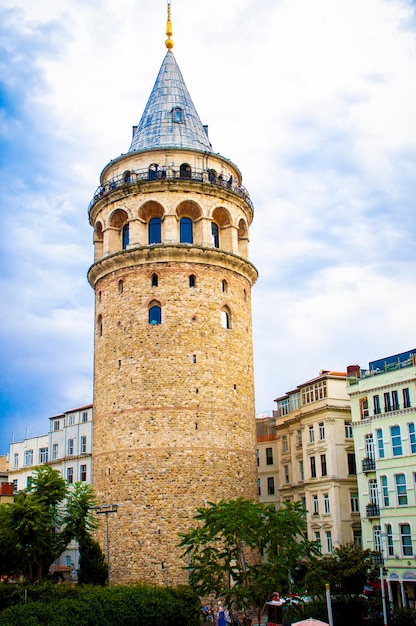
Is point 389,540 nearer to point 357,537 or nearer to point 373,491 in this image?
point 373,491

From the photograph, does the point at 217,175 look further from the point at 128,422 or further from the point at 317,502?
the point at 317,502

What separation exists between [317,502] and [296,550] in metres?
19.7

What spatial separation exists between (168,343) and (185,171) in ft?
32.5

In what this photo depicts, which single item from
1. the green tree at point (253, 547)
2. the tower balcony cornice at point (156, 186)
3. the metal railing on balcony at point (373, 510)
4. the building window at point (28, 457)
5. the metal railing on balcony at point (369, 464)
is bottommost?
the green tree at point (253, 547)

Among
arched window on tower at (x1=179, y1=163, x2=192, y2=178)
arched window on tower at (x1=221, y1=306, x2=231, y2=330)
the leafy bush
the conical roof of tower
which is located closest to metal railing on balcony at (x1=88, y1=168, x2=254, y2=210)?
arched window on tower at (x1=179, y1=163, x2=192, y2=178)

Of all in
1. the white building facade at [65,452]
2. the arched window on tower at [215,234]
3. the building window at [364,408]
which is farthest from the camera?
the white building facade at [65,452]

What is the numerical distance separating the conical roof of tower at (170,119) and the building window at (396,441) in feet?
59.8

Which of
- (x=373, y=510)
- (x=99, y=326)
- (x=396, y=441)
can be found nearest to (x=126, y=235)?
(x=99, y=326)

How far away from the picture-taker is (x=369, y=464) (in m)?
39.1

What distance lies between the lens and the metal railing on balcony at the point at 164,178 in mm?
40844

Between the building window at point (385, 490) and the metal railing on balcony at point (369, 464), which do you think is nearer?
the building window at point (385, 490)

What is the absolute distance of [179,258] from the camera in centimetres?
3941

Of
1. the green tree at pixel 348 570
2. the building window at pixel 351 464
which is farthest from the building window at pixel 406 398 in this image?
the building window at pixel 351 464

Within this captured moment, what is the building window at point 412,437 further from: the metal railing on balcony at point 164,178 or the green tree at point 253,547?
the metal railing on balcony at point 164,178
